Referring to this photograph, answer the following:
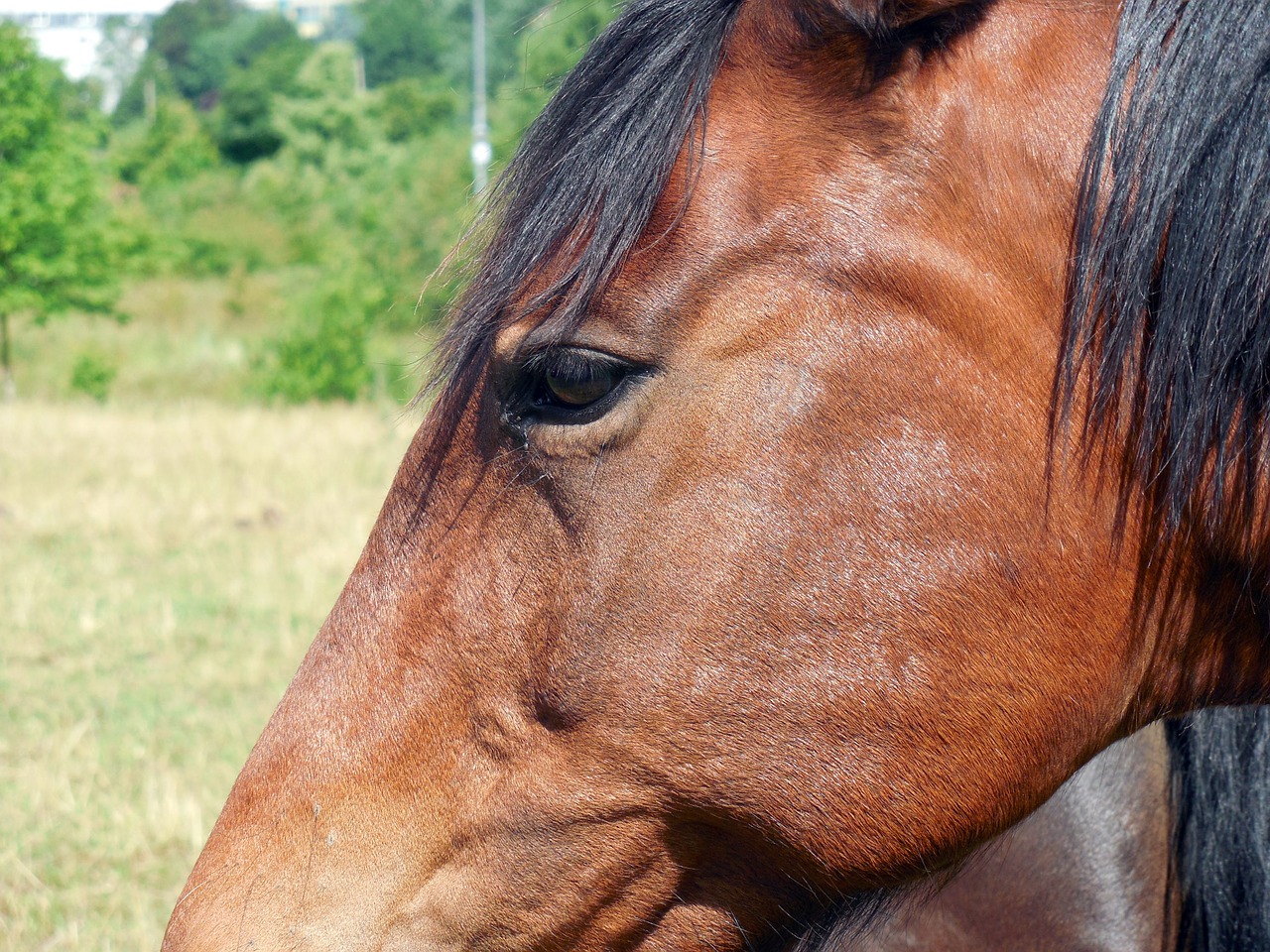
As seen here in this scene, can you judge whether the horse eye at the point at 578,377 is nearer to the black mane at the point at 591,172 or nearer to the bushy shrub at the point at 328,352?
the black mane at the point at 591,172

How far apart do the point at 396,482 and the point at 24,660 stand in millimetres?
4968

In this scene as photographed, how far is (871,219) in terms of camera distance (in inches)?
51.6

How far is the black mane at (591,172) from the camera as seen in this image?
4.41ft

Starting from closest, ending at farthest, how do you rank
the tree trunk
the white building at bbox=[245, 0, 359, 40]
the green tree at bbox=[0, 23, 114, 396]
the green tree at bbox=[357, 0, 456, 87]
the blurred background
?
the blurred background < the green tree at bbox=[0, 23, 114, 396] < the tree trunk < the green tree at bbox=[357, 0, 456, 87] < the white building at bbox=[245, 0, 359, 40]

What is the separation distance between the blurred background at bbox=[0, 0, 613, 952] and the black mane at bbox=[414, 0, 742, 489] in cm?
20

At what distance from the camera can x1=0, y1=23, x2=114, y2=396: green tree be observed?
49.4ft

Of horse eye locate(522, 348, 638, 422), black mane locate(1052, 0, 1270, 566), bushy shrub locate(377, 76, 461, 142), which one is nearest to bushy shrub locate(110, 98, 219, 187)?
bushy shrub locate(377, 76, 461, 142)

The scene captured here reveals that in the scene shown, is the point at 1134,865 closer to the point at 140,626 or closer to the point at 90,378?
the point at 140,626

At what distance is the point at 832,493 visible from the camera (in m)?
1.31

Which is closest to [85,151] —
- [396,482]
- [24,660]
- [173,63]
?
[24,660]

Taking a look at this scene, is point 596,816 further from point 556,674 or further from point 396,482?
point 396,482

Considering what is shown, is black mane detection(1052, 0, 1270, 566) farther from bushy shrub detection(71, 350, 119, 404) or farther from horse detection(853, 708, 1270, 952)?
bushy shrub detection(71, 350, 119, 404)

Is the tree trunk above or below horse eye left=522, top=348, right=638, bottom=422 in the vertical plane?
below

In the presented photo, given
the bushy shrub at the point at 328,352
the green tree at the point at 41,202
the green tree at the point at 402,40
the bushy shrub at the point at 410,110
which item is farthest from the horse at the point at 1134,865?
the green tree at the point at 402,40
